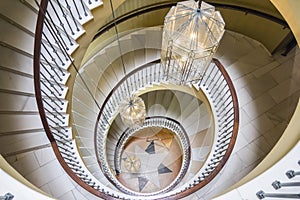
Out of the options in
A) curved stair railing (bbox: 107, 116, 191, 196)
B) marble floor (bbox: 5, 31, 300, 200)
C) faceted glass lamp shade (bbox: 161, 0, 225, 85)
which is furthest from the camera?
curved stair railing (bbox: 107, 116, 191, 196)

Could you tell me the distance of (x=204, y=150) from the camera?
7129 millimetres

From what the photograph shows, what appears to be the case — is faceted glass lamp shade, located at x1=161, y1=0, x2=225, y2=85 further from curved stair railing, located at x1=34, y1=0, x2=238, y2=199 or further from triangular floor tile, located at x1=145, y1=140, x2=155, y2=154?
triangular floor tile, located at x1=145, y1=140, x2=155, y2=154

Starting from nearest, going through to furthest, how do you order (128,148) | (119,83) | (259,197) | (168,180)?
(259,197), (119,83), (168,180), (128,148)

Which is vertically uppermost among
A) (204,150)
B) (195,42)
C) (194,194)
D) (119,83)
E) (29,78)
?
(119,83)

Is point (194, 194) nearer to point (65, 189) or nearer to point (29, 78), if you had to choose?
point (65, 189)

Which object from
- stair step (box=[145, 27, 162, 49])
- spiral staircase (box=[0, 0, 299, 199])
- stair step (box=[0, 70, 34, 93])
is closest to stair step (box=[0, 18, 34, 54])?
spiral staircase (box=[0, 0, 299, 199])

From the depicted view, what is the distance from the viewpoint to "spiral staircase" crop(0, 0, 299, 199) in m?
3.44

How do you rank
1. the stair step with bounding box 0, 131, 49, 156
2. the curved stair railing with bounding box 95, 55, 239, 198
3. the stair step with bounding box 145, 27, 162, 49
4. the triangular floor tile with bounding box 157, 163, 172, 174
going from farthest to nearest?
the triangular floor tile with bounding box 157, 163, 172, 174 → the stair step with bounding box 145, 27, 162, 49 → the curved stair railing with bounding box 95, 55, 239, 198 → the stair step with bounding box 0, 131, 49, 156

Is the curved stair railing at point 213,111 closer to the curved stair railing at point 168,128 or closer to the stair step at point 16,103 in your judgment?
the curved stair railing at point 168,128

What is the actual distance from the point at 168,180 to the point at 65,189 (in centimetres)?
482

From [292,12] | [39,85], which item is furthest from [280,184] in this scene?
[39,85]

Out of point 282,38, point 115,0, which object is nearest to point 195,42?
Result: point 115,0

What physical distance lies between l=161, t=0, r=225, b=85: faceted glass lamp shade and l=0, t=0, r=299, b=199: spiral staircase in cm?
133

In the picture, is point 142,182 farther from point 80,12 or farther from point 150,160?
point 80,12
